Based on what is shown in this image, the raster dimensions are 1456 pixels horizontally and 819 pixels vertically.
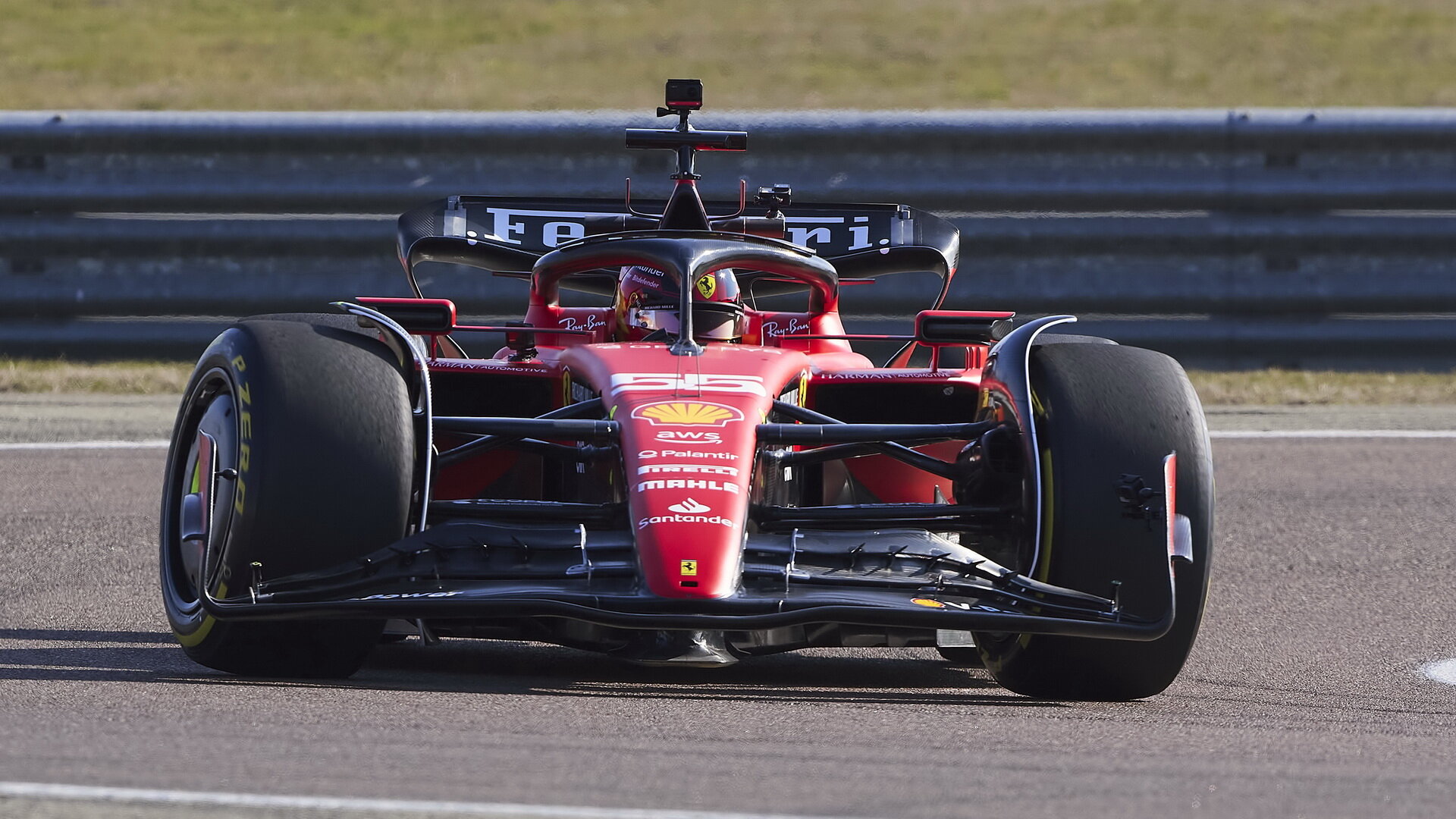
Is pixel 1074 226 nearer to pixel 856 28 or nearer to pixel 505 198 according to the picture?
pixel 505 198

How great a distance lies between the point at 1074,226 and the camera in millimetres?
10969

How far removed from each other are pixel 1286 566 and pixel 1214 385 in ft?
11.1

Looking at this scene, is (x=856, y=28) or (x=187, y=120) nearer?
(x=187, y=120)

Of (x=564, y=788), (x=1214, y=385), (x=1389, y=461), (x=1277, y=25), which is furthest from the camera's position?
(x=1277, y=25)

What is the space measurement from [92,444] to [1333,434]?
5663mm

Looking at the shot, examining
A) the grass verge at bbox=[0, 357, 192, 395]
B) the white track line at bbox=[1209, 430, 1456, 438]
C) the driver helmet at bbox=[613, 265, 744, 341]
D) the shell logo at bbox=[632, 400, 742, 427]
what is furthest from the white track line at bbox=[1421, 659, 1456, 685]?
the grass verge at bbox=[0, 357, 192, 395]

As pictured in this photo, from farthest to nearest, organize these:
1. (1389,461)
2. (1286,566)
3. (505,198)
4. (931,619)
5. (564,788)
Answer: (1389,461), (505,198), (1286,566), (931,619), (564,788)

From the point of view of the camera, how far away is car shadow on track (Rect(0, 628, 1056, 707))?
4977 mm

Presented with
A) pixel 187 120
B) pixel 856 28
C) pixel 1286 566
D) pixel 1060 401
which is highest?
pixel 856 28

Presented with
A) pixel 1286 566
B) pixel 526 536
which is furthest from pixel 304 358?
pixel 1286 566

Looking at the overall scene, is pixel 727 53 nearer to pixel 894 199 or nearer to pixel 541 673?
pixel 894 199

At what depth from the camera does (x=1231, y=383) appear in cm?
1081

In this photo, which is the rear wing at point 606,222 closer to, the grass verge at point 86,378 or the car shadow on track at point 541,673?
the car shadow on track at point 541,673

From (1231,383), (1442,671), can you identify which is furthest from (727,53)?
(1442,671)
